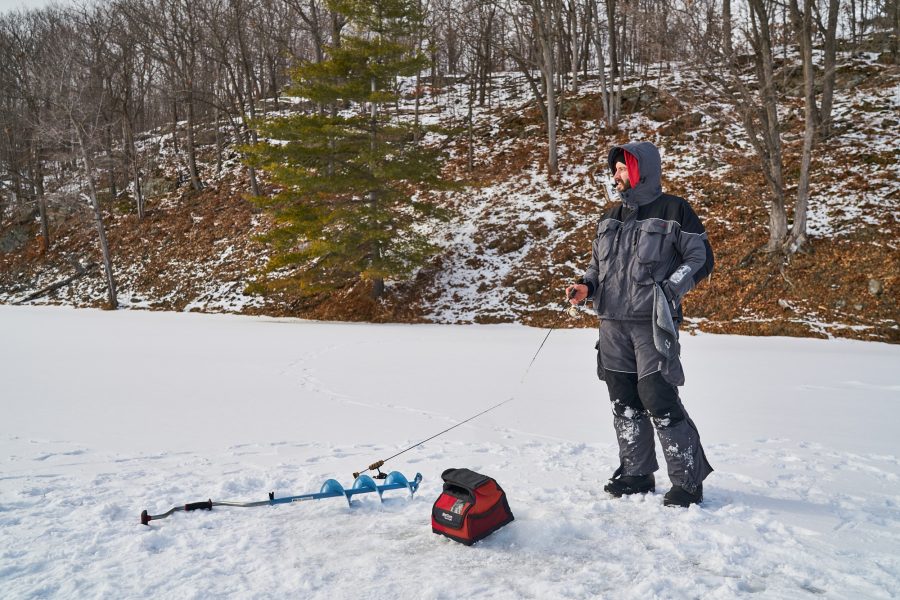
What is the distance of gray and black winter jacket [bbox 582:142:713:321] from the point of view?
3203mm

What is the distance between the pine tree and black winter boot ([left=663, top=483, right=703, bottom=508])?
11414 millimetres

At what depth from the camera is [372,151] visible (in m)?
13.7

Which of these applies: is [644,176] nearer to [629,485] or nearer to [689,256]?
[689,256]

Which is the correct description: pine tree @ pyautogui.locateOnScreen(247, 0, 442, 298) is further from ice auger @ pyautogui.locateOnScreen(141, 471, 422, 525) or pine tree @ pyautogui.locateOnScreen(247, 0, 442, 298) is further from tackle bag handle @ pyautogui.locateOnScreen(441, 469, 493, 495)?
tackle bag handle @ pyautogui.locateOnScreen(441, 469, 493, 495)

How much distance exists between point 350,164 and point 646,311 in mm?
12189

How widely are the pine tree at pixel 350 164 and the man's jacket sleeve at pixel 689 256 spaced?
11.1m

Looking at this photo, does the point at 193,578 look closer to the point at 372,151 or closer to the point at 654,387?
the point at 654,387

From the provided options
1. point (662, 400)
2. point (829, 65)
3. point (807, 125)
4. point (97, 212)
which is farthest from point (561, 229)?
point (97, 212)

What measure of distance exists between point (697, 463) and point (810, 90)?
→ 1181 centimetres

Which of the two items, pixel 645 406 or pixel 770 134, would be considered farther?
pixel 770 134

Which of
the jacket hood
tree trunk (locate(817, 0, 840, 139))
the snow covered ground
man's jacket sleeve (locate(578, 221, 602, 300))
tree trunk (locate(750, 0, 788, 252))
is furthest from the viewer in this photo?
tree trunk (locate(817, 0, 840, 139))

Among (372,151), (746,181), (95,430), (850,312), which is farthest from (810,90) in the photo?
(95,430)

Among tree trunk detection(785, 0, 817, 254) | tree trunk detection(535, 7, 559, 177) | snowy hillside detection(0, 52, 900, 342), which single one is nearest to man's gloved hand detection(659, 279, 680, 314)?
snowy hillside detection(0, 52, 900, 342)

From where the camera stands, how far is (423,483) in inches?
140
